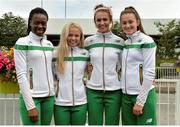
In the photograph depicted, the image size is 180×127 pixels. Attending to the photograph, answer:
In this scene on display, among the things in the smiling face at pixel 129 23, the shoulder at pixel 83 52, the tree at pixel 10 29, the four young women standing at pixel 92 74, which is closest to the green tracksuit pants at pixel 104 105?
the four young women standing at pixel 92 74

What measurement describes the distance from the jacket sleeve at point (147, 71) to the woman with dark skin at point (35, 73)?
890 mm

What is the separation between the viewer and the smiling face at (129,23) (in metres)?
3.83

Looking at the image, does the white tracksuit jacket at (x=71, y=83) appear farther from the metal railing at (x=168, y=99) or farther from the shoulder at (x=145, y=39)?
the metal railing at (x=168, y=99)

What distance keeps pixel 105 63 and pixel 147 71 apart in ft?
1.47

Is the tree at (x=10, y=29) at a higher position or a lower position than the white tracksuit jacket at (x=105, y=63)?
higher

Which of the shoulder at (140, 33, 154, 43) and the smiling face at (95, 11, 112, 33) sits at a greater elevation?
the smiling face at (95, 11, 112, 33)

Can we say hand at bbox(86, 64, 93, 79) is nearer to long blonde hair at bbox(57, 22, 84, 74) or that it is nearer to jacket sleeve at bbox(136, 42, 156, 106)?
long blonde hair at bbox(57, 22, 84, 74)

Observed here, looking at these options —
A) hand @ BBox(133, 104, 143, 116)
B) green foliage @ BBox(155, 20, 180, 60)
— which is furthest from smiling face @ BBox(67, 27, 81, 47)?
green foliage @ BBox(155, 20, 180, 60)

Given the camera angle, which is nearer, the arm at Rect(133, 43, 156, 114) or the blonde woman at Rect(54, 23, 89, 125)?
the arm at Rect(133, 43, 156, 114)

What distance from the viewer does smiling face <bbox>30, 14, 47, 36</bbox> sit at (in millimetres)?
3762

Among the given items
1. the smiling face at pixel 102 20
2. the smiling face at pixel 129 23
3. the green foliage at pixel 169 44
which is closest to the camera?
the smiling face at pixel 129 23

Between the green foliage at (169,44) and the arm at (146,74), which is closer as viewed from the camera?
the arm at (146,74)

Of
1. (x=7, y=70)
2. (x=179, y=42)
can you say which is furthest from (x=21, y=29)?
(x=7, y=70)

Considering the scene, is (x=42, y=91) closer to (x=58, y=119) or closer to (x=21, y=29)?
(x=58, y=119)
